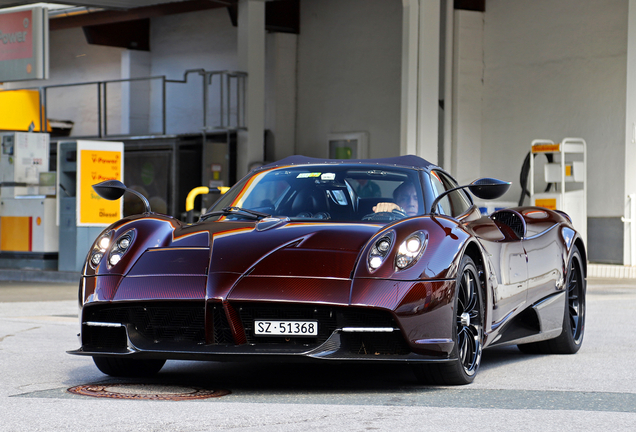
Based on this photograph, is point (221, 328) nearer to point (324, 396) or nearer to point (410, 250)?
point (324, 396)

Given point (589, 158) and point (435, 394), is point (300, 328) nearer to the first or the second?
point (435, 394)

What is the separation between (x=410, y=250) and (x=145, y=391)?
152 cm

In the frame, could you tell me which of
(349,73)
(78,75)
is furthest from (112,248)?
(78,75)

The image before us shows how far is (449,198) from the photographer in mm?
6332

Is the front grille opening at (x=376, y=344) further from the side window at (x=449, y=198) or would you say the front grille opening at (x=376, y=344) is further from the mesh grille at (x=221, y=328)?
the side window at (x=449, y=198)

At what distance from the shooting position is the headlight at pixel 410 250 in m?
5.09

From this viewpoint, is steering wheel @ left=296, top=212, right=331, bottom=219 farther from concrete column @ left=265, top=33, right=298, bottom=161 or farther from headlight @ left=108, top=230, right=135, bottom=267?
concrete column @ left=265, top=33, right=298, bottom=161

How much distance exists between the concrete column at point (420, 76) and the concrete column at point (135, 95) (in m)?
9.51

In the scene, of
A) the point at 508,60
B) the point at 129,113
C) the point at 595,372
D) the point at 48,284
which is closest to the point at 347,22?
the point at 508,60

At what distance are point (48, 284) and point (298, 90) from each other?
11.5 m

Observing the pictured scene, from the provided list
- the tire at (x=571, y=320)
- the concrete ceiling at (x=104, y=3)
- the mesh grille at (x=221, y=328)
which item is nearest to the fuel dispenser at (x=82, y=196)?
the concrete ceiling at (x=104, y=3)

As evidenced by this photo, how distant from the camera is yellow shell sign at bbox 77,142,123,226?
1697 cm

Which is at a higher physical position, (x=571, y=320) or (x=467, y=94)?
(x=467, y=94)

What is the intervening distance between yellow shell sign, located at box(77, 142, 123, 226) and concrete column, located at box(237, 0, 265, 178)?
570 centimetres
